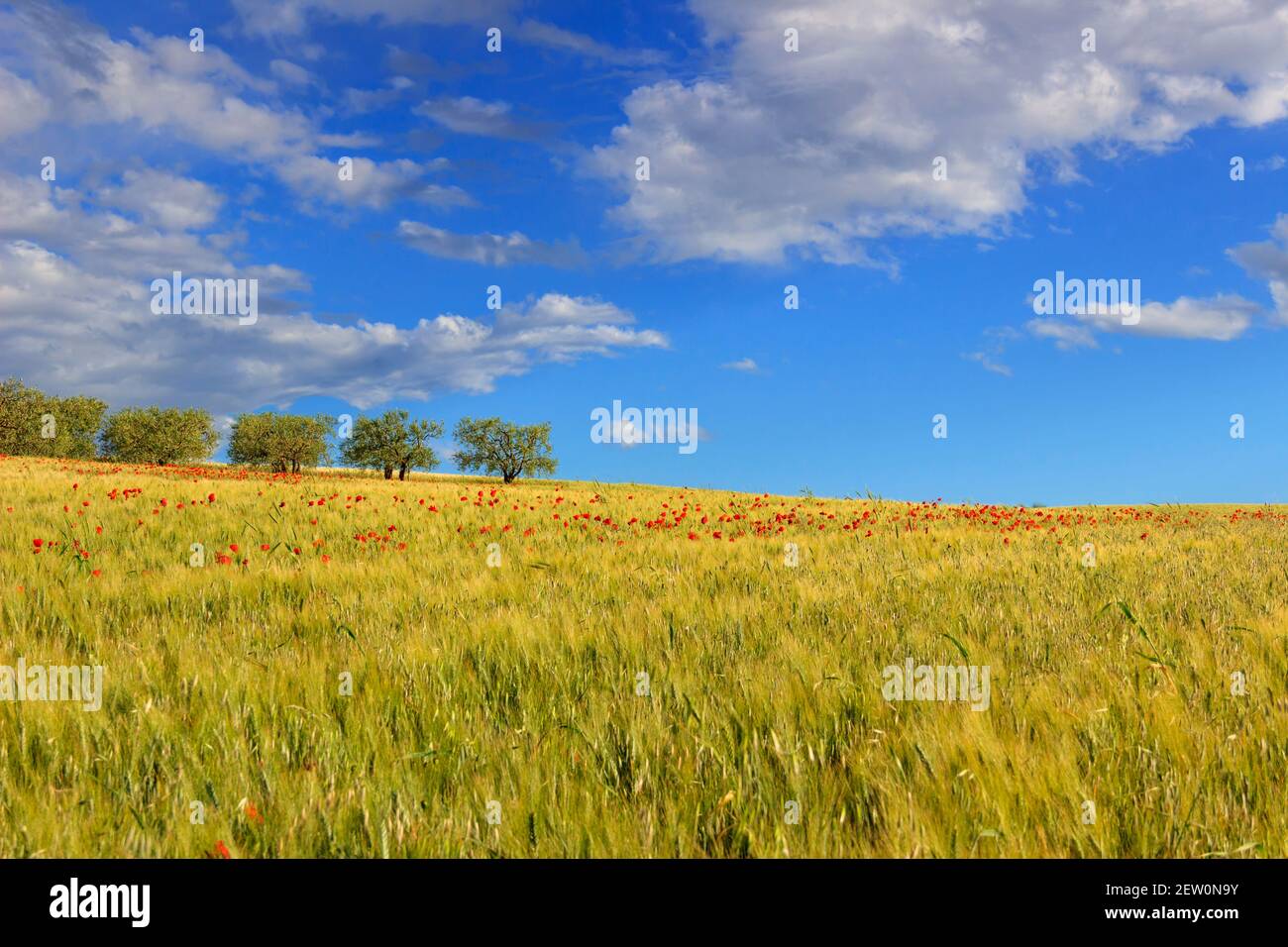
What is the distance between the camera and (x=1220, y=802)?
A: 2.53m

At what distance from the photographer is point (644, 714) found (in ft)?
10.8

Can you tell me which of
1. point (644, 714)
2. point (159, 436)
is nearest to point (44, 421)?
point (159, 436)

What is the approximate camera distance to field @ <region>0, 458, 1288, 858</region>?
2.44 metres

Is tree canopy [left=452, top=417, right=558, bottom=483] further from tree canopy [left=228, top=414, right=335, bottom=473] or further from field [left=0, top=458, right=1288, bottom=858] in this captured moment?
field [left=0, top=458, right=1288, bottom=858]

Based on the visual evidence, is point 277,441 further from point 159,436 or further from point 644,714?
point 644,714

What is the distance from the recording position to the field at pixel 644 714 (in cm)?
244

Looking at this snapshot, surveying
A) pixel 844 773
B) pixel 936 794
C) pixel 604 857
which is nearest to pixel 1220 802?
pixel 936 794

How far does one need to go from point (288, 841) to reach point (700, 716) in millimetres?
1741
